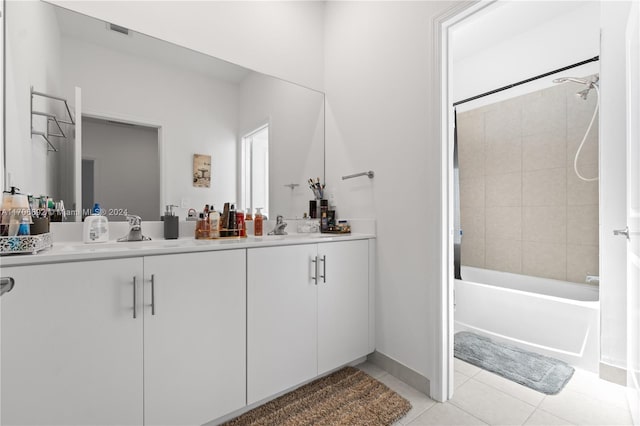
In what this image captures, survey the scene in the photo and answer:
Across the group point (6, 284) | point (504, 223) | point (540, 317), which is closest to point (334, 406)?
point (6, 284)

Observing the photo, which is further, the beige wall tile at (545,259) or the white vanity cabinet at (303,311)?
the beige wall tile at (545,259)

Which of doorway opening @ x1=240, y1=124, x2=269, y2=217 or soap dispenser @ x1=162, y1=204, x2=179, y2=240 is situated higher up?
doorway opening @ x1=240, y1=124, x2=269, y2=217

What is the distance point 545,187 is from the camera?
8.27 feet

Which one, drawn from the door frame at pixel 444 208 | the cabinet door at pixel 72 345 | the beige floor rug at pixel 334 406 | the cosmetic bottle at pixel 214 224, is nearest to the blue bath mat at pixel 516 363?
the door frame at pixel 444 208

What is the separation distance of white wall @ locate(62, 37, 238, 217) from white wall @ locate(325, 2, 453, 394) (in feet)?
2.77

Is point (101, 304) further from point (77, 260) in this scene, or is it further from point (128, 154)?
point (128, 154)

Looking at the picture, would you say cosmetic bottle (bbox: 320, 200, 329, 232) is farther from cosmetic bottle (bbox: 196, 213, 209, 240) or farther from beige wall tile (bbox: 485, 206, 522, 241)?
beige wall tile (bbox: 485, 206, 522, 241)

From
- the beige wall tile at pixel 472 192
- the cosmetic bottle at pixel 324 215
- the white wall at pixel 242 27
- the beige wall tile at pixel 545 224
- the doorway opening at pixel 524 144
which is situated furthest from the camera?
the beige wall tile at pixel 472 192

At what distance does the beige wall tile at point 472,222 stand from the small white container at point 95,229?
3212mm

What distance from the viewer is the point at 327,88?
2.24m

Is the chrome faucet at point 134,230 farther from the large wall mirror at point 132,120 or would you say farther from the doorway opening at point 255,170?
the doorway opening at point 255,170

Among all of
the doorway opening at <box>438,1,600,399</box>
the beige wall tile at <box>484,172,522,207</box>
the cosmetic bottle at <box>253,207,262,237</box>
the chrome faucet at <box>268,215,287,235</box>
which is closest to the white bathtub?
the doorway opening at <box>438,1,600,399</box>

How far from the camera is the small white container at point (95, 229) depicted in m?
1.31

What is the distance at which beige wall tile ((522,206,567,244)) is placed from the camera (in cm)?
241
